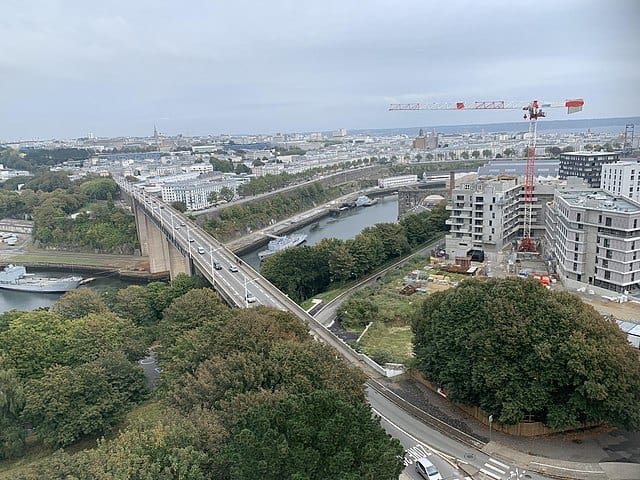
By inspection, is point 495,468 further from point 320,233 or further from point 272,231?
point 320,233

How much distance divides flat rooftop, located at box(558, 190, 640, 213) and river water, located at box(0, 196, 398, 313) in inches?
404

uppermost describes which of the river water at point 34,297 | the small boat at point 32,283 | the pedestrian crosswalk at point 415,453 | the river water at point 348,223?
the pedestrian crosswalk at point 415,453

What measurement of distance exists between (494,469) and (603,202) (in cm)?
777

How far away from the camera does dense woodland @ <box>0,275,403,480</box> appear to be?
373cm

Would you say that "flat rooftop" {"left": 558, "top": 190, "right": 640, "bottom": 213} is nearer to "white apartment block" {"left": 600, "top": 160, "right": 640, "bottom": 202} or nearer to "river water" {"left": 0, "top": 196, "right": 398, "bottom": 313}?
"white apartment block" {"left": 600, "top": 160, "right": 640, "bottom": 202}

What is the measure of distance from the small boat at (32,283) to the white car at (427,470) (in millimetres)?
14720

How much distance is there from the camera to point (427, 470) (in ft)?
15.6

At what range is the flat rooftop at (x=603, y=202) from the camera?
33.0 feet

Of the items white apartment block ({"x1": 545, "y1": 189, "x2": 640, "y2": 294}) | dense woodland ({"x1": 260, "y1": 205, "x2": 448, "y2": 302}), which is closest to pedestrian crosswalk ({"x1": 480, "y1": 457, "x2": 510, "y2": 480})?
white apartment block ({"x1": 545, "y1": 189, "x2": 640, "y2": 294})

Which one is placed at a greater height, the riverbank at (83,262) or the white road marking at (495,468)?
the white road marking at (495,468)

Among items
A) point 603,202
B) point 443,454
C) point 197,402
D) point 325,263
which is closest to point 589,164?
point 603,202

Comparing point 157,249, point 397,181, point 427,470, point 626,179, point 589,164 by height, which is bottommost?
point 157,249

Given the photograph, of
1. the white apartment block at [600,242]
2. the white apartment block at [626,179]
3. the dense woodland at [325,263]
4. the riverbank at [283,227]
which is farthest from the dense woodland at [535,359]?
the riverbank at [283,227]

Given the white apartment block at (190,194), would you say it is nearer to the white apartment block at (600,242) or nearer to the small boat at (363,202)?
the small boat at (363,202)
